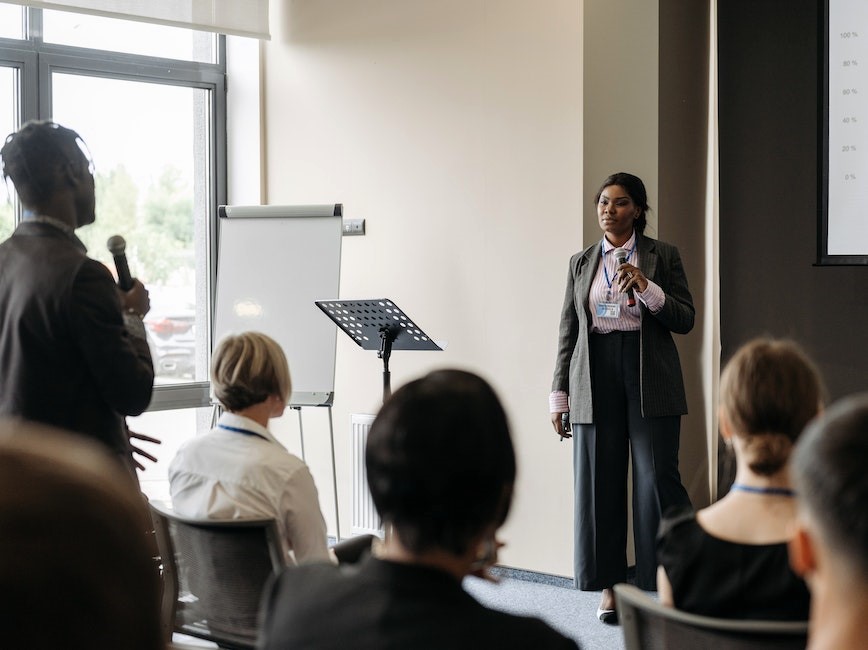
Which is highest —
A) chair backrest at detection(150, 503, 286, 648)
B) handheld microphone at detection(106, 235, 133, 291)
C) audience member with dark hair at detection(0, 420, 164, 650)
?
handheld microphone at detection(106, 235, 133, 291)

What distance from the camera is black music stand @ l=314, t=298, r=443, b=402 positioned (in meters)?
4.50

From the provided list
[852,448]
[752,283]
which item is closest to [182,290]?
[752,283]

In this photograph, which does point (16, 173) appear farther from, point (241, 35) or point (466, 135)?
point (241, 35)

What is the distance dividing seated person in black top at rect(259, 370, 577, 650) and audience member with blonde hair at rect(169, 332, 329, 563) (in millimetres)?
1067

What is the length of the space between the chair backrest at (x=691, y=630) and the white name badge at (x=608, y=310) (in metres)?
2.54

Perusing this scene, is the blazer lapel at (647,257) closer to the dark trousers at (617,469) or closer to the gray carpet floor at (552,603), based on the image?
the dark trousers at (617,469)

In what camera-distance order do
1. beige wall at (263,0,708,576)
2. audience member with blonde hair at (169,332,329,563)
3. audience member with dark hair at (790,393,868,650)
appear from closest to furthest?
audience member with dark hair at (790,393,868,650), audience member with blonde hair at (169,332,329,563), beige wall at (263,0,708,576)

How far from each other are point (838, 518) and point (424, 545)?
0.50m

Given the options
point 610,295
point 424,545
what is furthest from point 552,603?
point 424,545

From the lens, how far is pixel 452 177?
5.23m

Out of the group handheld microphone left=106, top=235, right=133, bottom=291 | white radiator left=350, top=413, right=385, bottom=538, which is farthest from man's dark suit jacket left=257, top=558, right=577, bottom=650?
white radiator left=350, top=413, right=385, bottom=538

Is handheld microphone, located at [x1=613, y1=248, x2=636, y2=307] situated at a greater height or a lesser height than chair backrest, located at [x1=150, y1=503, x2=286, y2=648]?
greater

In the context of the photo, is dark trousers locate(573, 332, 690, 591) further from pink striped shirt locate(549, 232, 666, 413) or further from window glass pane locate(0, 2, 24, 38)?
window glass pane locate(0, 2, 24, 38)

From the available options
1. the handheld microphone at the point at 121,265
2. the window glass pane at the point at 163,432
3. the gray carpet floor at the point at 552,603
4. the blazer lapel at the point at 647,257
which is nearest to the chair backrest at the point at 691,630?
the handheld microphone at the point at 121,265
